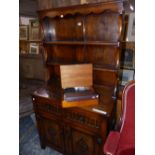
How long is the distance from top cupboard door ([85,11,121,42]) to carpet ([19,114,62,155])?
1.51 metres

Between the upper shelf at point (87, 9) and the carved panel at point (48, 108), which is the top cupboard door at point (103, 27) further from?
the carved panel at point (48, 108)

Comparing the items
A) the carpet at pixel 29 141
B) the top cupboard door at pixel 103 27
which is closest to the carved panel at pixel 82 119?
the carpet at pixel 29 141

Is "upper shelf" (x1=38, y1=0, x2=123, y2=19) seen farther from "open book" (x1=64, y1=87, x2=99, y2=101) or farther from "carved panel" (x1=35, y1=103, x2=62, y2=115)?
"carved panel" (x1=35, y1=103, x2=62, y2=115)

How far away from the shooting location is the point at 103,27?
217cm

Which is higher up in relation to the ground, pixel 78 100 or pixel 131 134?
pixel 78 100

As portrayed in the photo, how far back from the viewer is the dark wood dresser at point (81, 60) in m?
1.79

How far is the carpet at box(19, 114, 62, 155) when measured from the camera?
93.8 inches

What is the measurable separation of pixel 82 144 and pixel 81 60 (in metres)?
1.04
